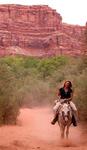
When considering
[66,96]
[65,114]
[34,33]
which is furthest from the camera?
[34,33]

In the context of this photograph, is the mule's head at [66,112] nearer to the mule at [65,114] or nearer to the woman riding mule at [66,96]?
the mule at [65,114]

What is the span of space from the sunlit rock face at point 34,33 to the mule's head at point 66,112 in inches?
5371

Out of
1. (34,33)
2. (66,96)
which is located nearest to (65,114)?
(66,96)

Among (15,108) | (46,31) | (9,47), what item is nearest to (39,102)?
(15,108)

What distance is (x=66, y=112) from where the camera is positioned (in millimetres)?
17562

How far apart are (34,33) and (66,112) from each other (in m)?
163

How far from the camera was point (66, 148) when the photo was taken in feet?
51.9

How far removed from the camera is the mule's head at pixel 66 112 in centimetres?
1755

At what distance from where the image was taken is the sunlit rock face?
547 feet

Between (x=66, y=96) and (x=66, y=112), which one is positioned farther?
(x=66, y=96)

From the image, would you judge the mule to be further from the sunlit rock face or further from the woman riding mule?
the sunlit rock face

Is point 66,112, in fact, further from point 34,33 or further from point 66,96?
point 34,33

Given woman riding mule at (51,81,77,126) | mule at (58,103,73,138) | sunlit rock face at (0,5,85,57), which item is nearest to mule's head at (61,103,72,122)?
mule at (58,103,73,138)

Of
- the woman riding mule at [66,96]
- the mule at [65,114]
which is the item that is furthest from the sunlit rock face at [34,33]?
the mule at [65,114]
